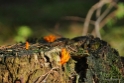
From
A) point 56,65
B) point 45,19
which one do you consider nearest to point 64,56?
point 56,65

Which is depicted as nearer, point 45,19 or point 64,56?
point 64,56

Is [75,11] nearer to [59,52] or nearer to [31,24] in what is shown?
[31,24]

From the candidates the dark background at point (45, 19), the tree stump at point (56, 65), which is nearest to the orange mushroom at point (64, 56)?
the tree stump at point (56, 65)

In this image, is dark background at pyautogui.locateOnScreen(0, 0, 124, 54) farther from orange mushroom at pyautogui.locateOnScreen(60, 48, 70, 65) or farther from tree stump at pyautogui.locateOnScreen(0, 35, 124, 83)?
orange mushroom at pyautogui.locateOnScreen(60, 48, 70, 65)

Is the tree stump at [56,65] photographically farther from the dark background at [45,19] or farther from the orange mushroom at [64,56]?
the dark background at [45,19]

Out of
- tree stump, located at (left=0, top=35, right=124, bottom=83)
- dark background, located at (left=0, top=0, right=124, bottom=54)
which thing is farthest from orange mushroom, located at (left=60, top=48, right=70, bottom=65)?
dark background, located at (left=0, top=0, right=124, bottom=54)

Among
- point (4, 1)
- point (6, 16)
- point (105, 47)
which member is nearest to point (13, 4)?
point (4, 1)

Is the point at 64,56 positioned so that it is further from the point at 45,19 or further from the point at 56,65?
the point at 45,19

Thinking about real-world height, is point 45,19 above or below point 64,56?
above
